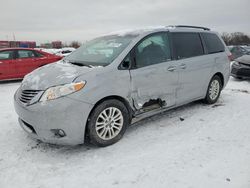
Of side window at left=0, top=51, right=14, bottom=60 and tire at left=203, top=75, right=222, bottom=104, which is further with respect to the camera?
side window at left=0, top=51, right=14, bottom=60

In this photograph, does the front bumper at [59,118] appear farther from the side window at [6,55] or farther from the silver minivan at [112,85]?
the side window at [6,55]

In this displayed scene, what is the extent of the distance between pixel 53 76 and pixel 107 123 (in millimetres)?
A: 1011

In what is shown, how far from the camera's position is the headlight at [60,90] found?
110 inches

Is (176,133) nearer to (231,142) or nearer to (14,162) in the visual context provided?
(231,142)

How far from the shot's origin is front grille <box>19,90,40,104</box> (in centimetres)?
297

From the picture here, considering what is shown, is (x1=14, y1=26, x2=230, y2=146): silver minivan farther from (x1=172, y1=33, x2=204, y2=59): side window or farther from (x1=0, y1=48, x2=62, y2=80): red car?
(x1=0, y1=48, x2=62, y2=80): red car

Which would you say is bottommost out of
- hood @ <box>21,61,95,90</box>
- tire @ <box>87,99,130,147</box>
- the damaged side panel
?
tire @ <box>87,99,130,147</box>

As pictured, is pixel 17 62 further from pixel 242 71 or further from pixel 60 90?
pixel 242 71

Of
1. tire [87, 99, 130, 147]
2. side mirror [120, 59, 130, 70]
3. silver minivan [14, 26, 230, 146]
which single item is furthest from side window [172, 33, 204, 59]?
tire [87, 99, 130, 147]

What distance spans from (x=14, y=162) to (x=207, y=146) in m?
2.63

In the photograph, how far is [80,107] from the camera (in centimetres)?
283

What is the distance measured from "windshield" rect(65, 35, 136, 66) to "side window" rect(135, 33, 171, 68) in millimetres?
232

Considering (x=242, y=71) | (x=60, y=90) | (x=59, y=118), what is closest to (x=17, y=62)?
(x=60, y=90)

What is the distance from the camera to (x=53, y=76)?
309cm
